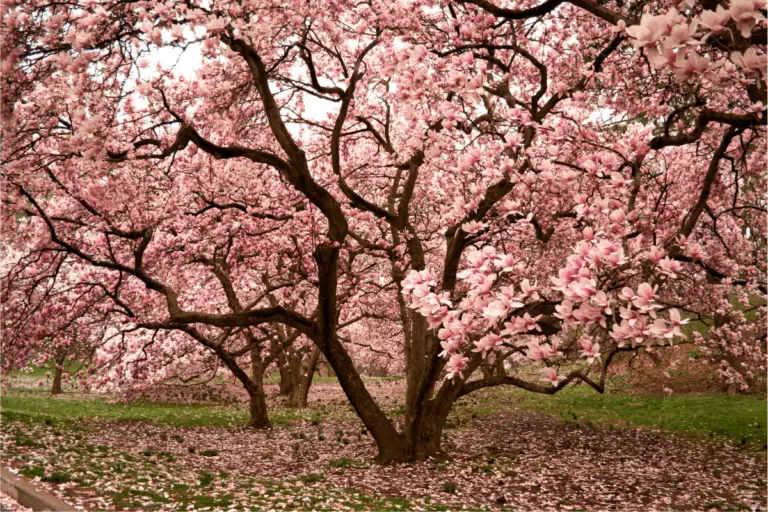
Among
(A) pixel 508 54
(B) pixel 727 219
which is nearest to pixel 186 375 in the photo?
(A) pixel 508 54

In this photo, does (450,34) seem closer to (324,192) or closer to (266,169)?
(324,192)

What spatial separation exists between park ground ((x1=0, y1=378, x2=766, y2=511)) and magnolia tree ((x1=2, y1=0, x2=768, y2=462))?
1.54 m

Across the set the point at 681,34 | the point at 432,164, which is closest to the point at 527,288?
the point at 681,34

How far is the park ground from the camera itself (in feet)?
26.4

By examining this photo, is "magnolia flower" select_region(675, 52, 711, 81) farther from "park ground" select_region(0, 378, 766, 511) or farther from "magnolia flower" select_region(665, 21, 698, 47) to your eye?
"park ground" select_region(0, 378, 766, 511)

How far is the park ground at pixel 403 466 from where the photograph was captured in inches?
317

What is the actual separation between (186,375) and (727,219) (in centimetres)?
2034

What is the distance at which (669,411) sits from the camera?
17906mm

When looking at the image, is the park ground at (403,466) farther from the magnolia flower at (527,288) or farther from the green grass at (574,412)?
the magnolia flower at (527,288)

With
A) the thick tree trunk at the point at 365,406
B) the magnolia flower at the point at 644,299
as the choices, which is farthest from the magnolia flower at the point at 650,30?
the thick tree trunk at the point at 365,406

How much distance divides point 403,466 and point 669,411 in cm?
1136

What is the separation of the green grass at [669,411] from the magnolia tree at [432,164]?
2308 millimetres

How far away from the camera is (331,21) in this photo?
30.3 feet

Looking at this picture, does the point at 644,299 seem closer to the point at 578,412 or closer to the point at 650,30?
the point at 650,30
